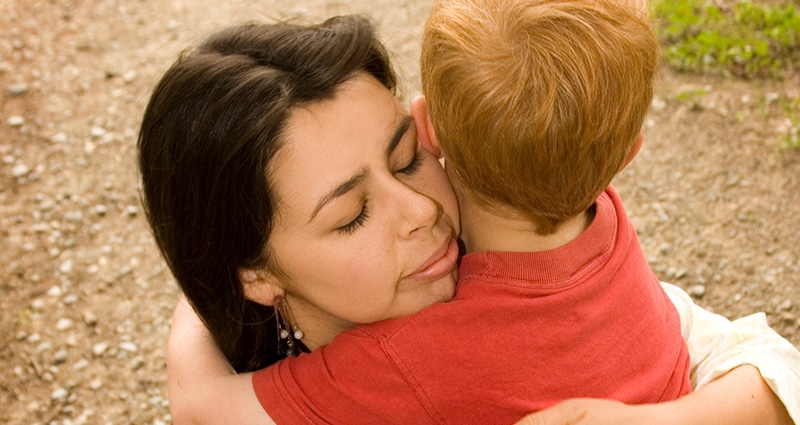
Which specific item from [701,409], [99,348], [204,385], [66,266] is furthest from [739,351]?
[66,266]

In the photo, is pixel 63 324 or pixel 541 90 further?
pixel 63 324

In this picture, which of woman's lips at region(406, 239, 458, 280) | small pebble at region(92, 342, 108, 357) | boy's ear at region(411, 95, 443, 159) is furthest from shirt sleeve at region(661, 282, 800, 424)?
small pebble at region(92, 342, 108, 357)

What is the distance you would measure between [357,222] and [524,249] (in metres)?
0.40

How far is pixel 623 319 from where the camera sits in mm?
2072

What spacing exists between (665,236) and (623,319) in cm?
208

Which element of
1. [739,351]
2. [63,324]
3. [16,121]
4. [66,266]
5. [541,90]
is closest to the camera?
[541,90]

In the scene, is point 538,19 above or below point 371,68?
above

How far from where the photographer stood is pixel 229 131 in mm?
2062

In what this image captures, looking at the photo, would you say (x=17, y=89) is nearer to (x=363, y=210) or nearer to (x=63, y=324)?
→ (x=63, y=324)

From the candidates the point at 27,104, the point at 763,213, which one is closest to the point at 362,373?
the point at 763,213

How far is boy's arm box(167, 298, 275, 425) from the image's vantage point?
2289mm

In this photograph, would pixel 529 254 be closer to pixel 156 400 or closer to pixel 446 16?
pixel 446 16

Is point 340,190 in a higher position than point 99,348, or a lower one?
higher

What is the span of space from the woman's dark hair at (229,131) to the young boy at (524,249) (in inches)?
11.2
